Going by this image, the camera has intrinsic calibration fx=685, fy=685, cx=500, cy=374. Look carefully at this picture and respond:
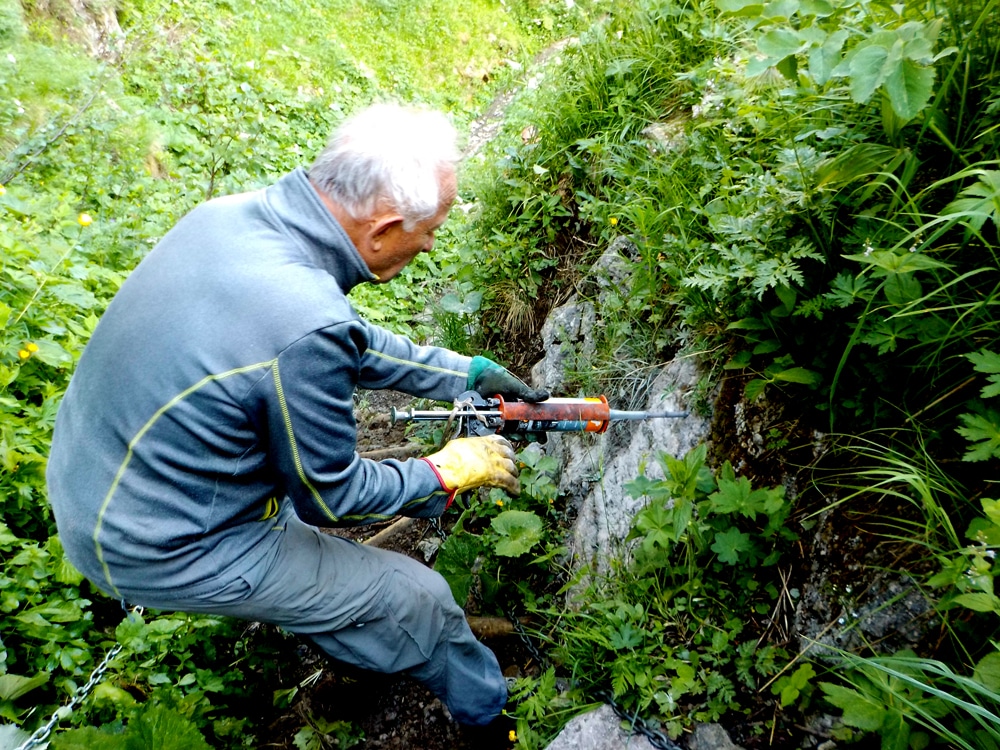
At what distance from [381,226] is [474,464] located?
999 millimetres

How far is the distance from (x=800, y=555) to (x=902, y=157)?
4.17 ft

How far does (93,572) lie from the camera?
2217 mm

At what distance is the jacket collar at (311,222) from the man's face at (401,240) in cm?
10

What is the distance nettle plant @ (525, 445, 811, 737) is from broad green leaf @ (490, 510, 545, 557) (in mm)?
442

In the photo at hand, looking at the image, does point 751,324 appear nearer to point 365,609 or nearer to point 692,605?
point 692,605

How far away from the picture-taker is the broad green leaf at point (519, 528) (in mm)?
2895

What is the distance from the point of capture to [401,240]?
2.26 meters

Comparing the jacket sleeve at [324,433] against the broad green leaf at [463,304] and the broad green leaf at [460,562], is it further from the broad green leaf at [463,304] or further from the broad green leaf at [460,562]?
the broad green leaf at [463,304]

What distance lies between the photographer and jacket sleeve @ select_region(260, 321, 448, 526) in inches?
76.4

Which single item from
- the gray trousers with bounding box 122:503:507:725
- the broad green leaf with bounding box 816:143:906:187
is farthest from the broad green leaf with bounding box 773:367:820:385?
the gray trousers with bounding box 122:503:507:725

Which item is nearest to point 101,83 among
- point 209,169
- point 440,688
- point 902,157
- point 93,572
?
point 209,169

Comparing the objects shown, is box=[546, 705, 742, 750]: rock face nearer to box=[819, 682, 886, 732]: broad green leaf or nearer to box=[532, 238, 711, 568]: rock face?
box=[819, 682, 886, 732]: broad green leaf

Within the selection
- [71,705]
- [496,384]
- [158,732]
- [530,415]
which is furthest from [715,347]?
[71,705]

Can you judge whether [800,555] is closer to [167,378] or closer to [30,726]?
[167,378]
